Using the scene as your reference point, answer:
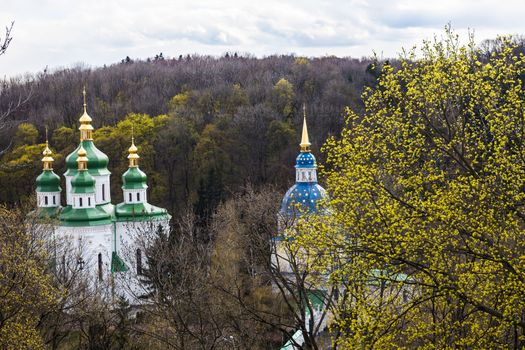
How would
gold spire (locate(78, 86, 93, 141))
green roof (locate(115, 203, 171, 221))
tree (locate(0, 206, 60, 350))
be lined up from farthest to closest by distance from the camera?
gold spire (locate(78, 86, 93, 141)), green roof (locate(115, 203, 171, 221)), tree (locate(0, 206, 60, 350))

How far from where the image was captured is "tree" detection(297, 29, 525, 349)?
10.1 meters

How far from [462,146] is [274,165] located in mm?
37994

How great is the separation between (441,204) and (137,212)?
24745mm

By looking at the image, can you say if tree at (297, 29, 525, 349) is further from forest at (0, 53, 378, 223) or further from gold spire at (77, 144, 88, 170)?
forest at (0, 53, 378, 223)

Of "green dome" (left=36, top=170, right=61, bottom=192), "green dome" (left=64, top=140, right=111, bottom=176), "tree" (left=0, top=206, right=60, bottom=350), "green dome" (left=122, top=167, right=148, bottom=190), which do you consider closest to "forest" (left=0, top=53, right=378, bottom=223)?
"green dome" (left=122, top=167, right=148, bottom=190)

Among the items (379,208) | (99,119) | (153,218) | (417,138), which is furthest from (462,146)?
(99,119)

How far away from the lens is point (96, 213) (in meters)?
32.1

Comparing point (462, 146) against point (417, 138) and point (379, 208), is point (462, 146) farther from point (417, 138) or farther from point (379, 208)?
point (379, 208)

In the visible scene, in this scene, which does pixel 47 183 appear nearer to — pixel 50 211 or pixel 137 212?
pixel 50 211

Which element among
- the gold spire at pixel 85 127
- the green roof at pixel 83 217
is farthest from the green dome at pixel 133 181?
the gold spire at pixel 85 127

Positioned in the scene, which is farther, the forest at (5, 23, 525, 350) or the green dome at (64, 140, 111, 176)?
the green dome at (64, 140, 111, 176)

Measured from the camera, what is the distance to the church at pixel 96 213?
31.3m

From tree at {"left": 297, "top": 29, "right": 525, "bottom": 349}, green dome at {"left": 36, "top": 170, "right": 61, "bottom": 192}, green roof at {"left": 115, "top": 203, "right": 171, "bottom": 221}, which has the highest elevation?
tree at {"left": 297, "top": 29, "right": 525, "bottom": 349}

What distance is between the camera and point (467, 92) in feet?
36.8
